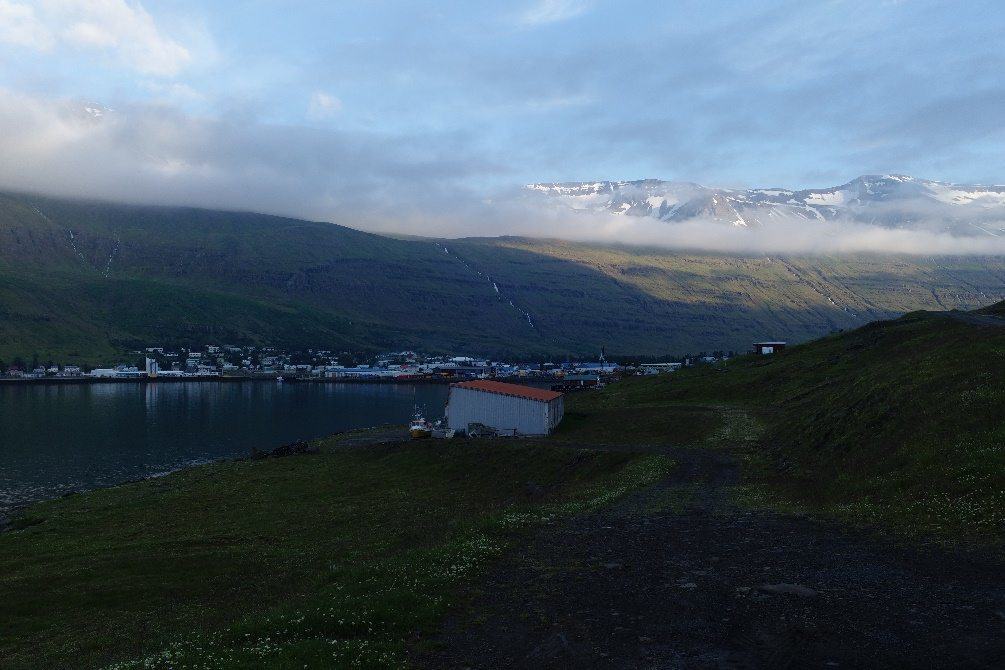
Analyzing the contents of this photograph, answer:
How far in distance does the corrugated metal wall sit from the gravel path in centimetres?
4732

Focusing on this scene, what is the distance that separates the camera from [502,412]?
75438mm

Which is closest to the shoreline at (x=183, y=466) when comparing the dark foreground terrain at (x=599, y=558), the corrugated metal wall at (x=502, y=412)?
the dark foreground terrain at (x=599, y=558)

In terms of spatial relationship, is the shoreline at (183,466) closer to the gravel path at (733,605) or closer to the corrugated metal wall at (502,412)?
the corrugated metal wall at (502,412)

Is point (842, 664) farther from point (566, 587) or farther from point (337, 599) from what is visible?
point (337, 599)

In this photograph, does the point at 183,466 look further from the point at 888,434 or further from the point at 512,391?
the point at 888,434

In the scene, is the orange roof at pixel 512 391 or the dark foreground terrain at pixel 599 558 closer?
the dark foreground terrain at pixel 599 558

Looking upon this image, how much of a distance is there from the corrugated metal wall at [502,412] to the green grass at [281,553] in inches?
384

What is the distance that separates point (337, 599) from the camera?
18.7 meters

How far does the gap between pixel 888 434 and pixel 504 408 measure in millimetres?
45374

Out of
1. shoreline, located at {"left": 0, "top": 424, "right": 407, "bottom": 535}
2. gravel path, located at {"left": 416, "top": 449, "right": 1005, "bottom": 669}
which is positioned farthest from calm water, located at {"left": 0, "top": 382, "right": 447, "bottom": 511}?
gravel path, located at {"left": 416, "top": 449, "right": 1005, "bottom": 669}

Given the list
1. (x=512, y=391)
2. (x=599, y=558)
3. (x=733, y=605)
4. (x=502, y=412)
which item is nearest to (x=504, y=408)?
(x=502, y=412)

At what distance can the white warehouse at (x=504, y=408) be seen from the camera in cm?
7225

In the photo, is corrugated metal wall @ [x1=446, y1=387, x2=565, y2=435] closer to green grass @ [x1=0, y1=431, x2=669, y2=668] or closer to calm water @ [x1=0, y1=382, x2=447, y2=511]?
green grass @ [x1=0, y1=431, x2=669, y2=668]

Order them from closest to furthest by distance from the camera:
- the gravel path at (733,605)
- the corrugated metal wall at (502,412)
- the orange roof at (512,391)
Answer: the gravel path at (733,605) < the corrugated metal wall at (502,412) < the orange roof at (512,391)
